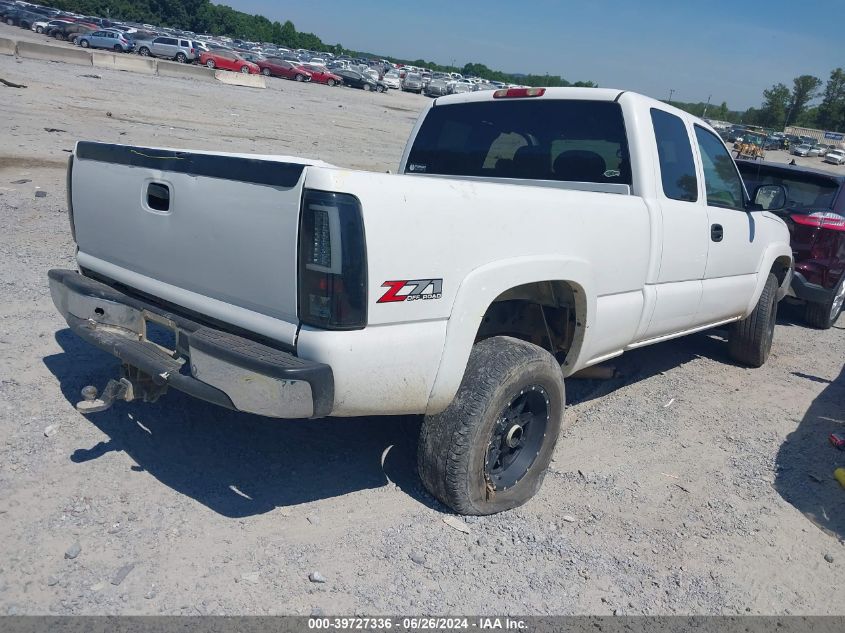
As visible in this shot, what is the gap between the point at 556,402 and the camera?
3.74 meters

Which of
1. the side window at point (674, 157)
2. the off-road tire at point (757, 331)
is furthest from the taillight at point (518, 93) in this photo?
the off-road tire at point (757, 331)

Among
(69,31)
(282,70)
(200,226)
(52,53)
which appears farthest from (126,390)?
(69,31)

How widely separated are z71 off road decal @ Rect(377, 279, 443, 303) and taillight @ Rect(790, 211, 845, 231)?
242 inches

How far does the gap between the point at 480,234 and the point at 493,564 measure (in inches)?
59.2

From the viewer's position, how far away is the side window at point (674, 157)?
177 inches

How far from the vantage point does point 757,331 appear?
627 cm

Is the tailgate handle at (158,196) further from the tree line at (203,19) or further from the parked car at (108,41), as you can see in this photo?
the tree line at (203,19)

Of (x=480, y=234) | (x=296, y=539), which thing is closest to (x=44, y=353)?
(x=296, y=539)

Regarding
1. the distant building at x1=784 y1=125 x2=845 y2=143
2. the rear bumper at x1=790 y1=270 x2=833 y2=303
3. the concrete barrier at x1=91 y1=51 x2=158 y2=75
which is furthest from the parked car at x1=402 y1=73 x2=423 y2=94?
the rear bumper at x1=790 y1=270 x2=833 y2=303

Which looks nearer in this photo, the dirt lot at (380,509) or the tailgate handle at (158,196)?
the dirt lot at (380,509)

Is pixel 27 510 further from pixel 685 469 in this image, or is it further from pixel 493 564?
pixel 685 469

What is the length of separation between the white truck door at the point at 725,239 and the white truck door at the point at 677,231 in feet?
0.61

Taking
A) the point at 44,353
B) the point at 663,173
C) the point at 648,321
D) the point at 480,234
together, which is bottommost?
the point at 44,353

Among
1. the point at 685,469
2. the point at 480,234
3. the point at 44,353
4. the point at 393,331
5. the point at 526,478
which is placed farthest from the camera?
the point at 44,353
